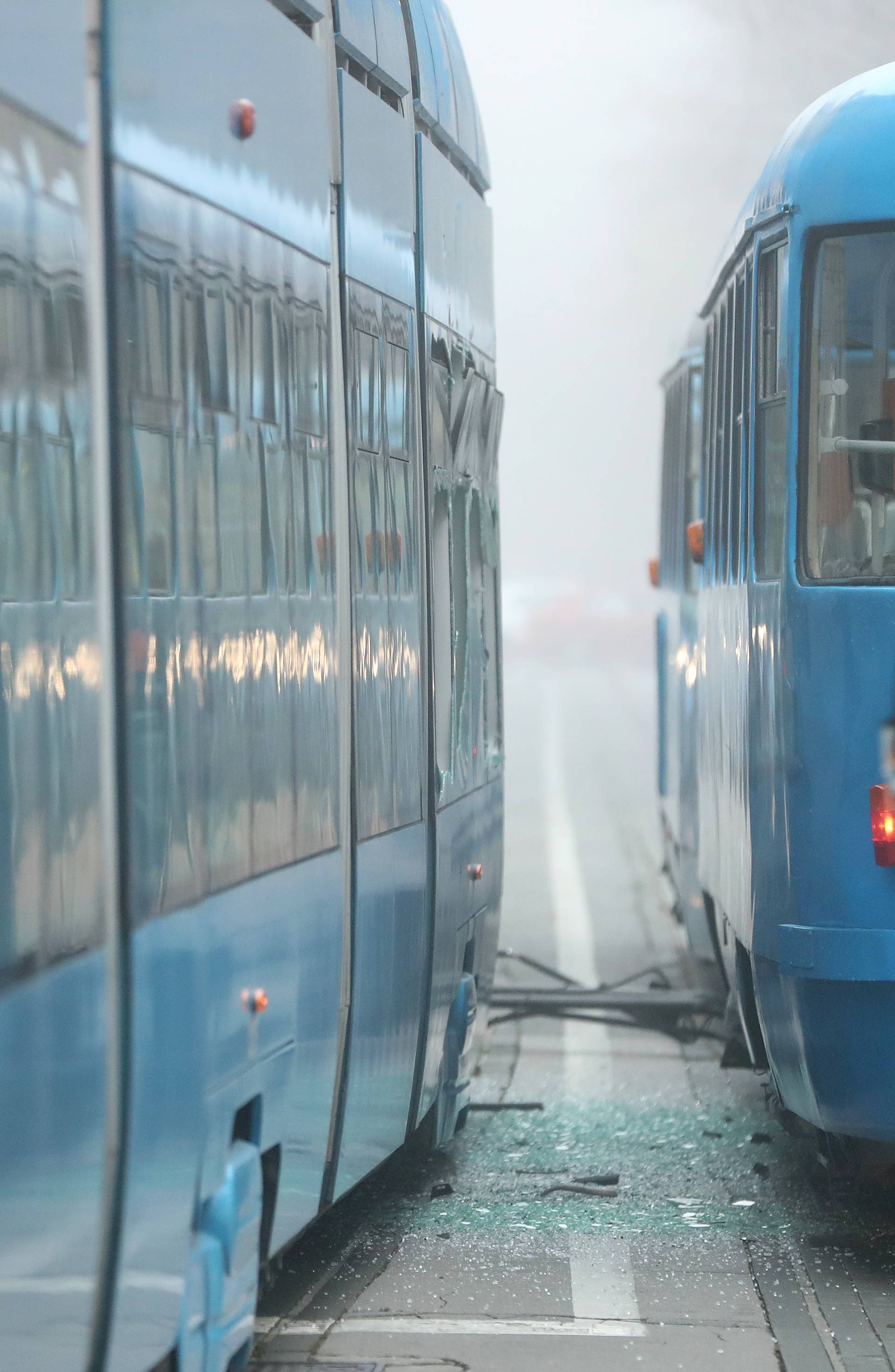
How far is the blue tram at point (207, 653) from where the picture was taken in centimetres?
359

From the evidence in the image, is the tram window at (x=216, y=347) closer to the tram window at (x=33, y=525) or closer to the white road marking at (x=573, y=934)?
the tram window at (x=33, y=525)

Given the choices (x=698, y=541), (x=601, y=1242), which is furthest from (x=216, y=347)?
(x=698, y=541)

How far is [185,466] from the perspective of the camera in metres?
4.28

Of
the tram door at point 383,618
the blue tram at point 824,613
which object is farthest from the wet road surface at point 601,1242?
the blue tram at point 824,613

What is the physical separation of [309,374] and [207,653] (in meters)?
1.13

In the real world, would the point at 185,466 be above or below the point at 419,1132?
above

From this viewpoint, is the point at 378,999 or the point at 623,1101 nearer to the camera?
the point at 378,999

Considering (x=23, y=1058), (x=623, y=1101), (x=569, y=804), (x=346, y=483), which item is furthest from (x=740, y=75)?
(x=23, y=1058)

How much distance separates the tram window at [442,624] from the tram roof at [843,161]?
4.52 feet

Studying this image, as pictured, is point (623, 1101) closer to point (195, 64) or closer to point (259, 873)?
point (259, 873)

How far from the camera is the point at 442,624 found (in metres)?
7.12

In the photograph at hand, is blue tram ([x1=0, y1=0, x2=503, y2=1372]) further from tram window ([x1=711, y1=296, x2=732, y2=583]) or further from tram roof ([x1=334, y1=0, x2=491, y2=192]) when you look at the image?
tram window ([x1=711, y1=296, x2=732, y2=583])

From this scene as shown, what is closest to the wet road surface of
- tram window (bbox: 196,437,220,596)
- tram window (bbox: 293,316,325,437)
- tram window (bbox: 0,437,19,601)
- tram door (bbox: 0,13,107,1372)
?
tram door (bbox: 0,13,107,1372)

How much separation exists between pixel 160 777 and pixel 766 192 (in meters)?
3.41
